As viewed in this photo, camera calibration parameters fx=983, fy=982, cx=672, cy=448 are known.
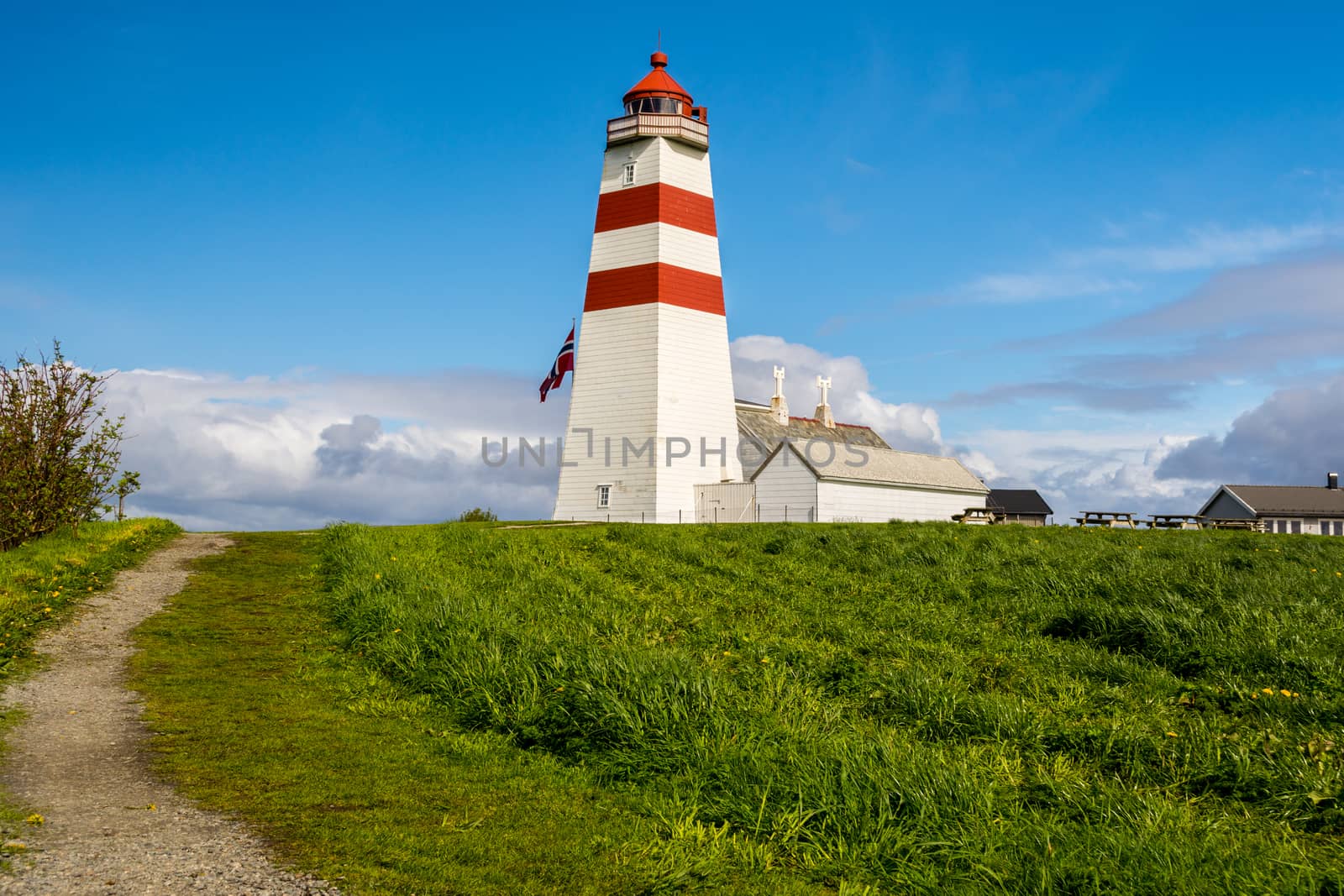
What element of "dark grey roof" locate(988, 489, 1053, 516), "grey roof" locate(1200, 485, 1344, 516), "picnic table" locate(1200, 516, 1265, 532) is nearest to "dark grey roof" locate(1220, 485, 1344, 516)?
"grey roof" locate(1200, 485, 1344, 516)

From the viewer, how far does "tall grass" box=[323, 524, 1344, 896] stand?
579cm

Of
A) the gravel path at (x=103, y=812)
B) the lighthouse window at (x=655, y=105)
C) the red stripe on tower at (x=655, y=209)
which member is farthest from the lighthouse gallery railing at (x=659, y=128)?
the gravel path at (x=103, y=812)

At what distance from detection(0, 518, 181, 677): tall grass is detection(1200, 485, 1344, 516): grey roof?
64.6 m

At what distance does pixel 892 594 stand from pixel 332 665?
310 inches

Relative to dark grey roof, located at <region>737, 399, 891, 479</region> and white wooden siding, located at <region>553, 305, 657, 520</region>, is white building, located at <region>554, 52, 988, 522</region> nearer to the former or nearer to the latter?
white wooden siding, located at <region>553, 305, 657, 520</region>

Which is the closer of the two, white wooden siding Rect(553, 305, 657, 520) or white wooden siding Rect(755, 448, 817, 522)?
white wooden siding Rect(553, 305, 657, 520)

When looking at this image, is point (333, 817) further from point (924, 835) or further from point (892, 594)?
Result: point (892, 594)

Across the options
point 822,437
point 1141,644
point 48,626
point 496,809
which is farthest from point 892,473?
point 496,809

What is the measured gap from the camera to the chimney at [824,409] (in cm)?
5316

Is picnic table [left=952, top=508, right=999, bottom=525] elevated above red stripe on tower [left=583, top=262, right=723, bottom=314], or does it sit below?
below

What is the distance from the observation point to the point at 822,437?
5047 cm

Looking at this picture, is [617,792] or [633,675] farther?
[633,675]

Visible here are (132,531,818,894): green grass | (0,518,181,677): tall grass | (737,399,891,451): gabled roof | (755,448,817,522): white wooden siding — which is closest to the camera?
(132,531,818,894): green grass

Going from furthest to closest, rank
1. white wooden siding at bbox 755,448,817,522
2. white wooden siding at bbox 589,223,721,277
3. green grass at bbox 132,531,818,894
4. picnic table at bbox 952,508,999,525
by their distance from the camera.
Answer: white wooden siding at bbox 755,448,817,522, picnic table at bbox 952,508,999,525, white wooden siding at bbox 589,223,721,277, green grass at bbox 132,531,818,894
